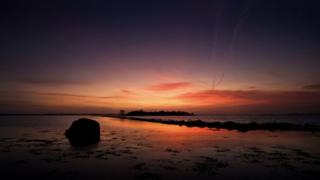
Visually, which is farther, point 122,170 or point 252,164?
point 252,164

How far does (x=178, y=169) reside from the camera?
14430mm

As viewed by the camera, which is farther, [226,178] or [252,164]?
[252,164]

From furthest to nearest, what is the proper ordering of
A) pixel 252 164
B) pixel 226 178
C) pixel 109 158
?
pixel 109 158 < pixel 252 164 < pixel 226 178

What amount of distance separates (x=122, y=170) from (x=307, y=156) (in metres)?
12.3

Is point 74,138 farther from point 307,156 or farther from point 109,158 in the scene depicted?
point 307,156

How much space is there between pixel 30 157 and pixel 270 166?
1482cm

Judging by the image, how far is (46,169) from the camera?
1449cm

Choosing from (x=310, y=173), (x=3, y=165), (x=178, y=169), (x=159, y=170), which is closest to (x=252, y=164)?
(x=310, y=173)

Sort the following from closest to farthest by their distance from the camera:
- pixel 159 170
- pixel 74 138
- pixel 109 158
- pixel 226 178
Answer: pixel 226 178 → pixel 159 170 → pixel 109 158 → pixel 74 138

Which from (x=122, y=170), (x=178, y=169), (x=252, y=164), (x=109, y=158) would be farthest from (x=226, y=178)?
(x=109, y=158)

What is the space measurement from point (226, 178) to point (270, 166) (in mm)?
3882

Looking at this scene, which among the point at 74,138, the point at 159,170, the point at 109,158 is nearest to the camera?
the point at 159,170

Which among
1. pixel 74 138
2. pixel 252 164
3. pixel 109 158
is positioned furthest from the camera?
pixel 74 138

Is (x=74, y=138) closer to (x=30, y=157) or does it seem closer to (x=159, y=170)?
(x=30, y=157)
